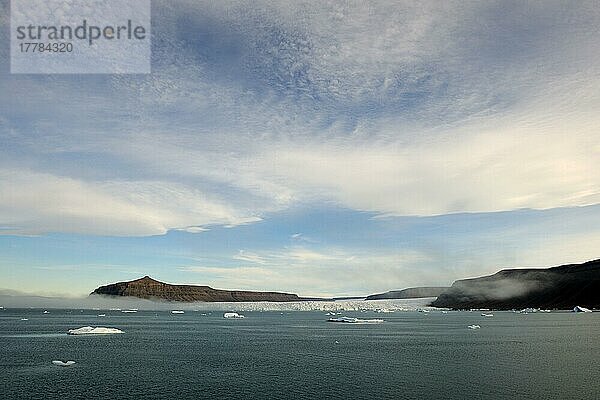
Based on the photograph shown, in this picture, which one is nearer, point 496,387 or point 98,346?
point 496,387

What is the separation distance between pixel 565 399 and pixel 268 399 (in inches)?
726

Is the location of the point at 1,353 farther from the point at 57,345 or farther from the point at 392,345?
the point at 392,345

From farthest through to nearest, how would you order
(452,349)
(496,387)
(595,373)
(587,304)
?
(587,304) < (452,349) < (595,373) < (496,387)

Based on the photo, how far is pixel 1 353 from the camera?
5522cm

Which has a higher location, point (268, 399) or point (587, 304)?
point (268, 399)

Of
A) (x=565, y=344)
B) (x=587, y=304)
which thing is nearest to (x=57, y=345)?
(x=565, y=344)

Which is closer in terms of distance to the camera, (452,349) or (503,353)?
(503,353)

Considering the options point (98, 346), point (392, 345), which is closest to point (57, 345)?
point (98, 346)

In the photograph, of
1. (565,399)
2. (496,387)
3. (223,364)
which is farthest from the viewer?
(223,364)

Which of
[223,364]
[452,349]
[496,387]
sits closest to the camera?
[496,387]

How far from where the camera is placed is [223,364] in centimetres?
4697

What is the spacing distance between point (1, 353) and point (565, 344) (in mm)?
67527

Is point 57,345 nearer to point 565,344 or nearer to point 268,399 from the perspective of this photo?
point 268,399

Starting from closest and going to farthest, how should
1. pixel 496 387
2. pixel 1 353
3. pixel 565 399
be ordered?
1. pixel 565 399
2. pixel 496 387
3. pixel 1 353
